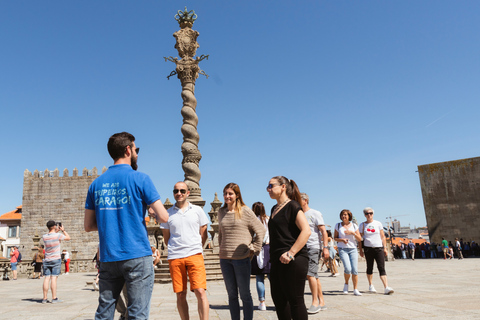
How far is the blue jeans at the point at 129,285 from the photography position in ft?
7.90

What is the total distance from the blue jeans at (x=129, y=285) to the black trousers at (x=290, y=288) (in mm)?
1283

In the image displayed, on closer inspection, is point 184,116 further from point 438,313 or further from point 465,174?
point 465,174

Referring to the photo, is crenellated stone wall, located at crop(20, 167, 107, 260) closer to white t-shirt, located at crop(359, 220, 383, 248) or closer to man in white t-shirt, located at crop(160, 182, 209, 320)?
white t-shirt, located at crop(359, 220, 383, 248)

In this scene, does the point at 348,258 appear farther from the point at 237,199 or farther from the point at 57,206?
the point at 57,206

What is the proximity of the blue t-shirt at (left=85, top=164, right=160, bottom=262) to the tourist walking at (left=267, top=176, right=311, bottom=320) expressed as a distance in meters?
1.29

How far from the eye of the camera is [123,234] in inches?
98.3

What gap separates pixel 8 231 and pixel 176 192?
48.0 m

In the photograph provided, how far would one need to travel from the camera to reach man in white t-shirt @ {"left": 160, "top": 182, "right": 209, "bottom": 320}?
3.71 meters

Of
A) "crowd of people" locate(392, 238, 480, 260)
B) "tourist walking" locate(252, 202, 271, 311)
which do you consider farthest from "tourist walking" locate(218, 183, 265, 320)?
"crowd of people" locate(392, 238, 480, 260)

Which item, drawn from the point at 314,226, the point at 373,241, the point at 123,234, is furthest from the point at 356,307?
the point at 123,234

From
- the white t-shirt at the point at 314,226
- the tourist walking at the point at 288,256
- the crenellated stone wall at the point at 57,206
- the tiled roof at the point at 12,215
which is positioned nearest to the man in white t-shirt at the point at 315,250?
the white t-shirt at the point at 314,226

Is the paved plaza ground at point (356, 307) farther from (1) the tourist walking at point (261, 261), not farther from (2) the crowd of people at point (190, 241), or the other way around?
(2) the crowd of people at point (190, 241)

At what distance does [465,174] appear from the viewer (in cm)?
2995

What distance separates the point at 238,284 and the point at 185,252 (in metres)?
0.73
